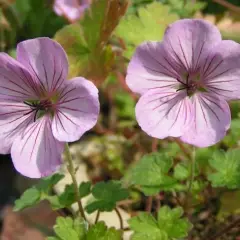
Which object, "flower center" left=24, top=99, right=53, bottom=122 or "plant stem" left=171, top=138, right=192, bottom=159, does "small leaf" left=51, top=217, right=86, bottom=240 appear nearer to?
"flower center" left=24, top=99, right=53, bottom=122

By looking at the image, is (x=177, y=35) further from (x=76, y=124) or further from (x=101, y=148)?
(x=101, y=148)

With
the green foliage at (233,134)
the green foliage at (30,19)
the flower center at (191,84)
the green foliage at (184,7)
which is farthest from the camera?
the green foliage at (30,19)

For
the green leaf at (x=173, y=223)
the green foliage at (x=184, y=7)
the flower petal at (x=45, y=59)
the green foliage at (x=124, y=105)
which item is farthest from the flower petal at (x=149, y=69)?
the green foliage at (x=124, y=105)

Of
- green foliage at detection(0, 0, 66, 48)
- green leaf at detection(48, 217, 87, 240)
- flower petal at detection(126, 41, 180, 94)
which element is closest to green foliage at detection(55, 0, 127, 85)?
flower petal at detection(126, 41, 180, 94)

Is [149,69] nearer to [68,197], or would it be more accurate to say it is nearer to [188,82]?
[188,82]

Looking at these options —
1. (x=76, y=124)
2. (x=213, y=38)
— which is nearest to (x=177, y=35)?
(x=213, y=38)

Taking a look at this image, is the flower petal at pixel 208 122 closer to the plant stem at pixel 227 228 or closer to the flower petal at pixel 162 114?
the flower petal at pixel 162 114
